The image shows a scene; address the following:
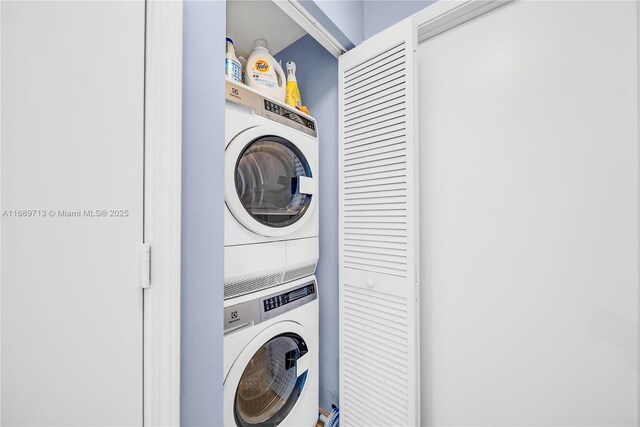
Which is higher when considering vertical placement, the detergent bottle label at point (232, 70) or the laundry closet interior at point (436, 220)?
the detergent bottle label at point (232, 70)

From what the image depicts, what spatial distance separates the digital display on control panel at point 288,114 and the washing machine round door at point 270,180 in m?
0.08

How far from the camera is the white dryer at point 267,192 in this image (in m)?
0.91

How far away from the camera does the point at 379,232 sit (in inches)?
44.3

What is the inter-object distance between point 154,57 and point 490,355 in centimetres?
149

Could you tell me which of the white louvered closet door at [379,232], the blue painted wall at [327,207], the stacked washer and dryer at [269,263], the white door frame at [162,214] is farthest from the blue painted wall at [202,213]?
the blue painted wall at [327,207]

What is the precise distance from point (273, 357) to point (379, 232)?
787 mm

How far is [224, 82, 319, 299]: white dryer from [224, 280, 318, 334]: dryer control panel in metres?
0.05

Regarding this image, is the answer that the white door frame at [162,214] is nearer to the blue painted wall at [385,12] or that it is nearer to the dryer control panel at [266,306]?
the dryer control panel at [266,306]

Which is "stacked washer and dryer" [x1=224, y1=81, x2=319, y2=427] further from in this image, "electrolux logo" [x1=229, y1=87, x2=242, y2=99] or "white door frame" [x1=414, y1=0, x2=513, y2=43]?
"white door frame" [x1=414, y1=0, x2=513, y2=43]

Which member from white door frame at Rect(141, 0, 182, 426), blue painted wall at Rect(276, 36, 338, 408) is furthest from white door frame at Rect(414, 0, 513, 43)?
white door frame at Rect(141, 0, 182, 426)

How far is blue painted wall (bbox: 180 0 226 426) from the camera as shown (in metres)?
0.55

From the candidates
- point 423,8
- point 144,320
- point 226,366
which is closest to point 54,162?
point 144,320

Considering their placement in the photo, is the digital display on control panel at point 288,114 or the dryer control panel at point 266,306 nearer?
the dryer control panel at point 266,306

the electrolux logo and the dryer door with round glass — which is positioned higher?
the electrolux logo
